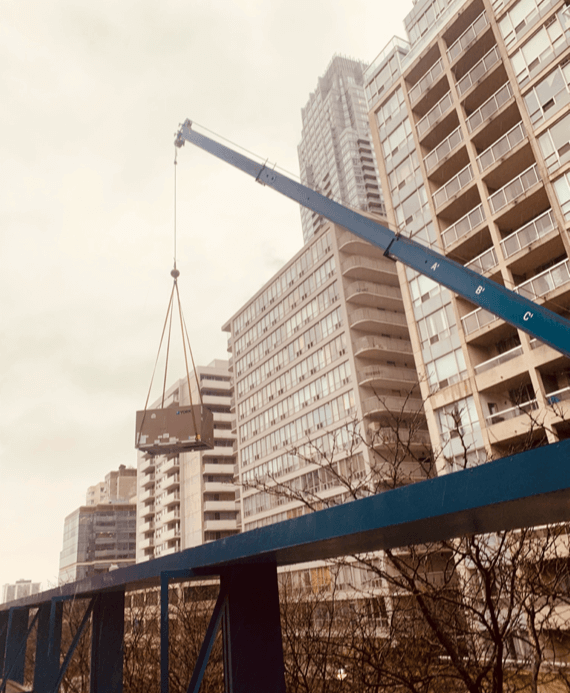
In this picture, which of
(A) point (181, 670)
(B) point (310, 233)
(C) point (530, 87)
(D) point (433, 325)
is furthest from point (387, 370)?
(B) point (310, 233)

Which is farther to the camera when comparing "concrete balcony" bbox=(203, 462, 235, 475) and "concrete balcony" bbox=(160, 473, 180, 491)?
"concrete balcony" bbox=(160, 473, 180, 491)

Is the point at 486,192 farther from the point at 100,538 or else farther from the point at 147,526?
the point at 100,538

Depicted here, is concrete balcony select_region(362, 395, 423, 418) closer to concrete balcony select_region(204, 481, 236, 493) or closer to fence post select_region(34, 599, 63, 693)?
concrete balcony select_region(204, 481, 236, 493)

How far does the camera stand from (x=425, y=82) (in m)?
35.5

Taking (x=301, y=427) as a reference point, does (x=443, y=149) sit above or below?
above

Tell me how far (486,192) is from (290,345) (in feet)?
99.4


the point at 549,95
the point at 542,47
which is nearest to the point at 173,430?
the point at 549,95

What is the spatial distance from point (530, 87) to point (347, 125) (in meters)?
121

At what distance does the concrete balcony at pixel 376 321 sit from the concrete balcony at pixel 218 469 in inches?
1394

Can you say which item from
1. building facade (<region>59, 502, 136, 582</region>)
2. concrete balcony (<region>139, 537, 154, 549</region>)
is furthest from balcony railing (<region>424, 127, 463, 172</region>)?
building facade (<region>59, 502, 136, 582</region>)

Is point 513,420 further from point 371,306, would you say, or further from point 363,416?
point 371,306

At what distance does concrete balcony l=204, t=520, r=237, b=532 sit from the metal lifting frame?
66.9 metres

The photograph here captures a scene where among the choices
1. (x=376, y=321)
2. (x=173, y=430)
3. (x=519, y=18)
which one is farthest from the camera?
(x=376, y=321)

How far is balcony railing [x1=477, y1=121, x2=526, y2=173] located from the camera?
2888 cm
